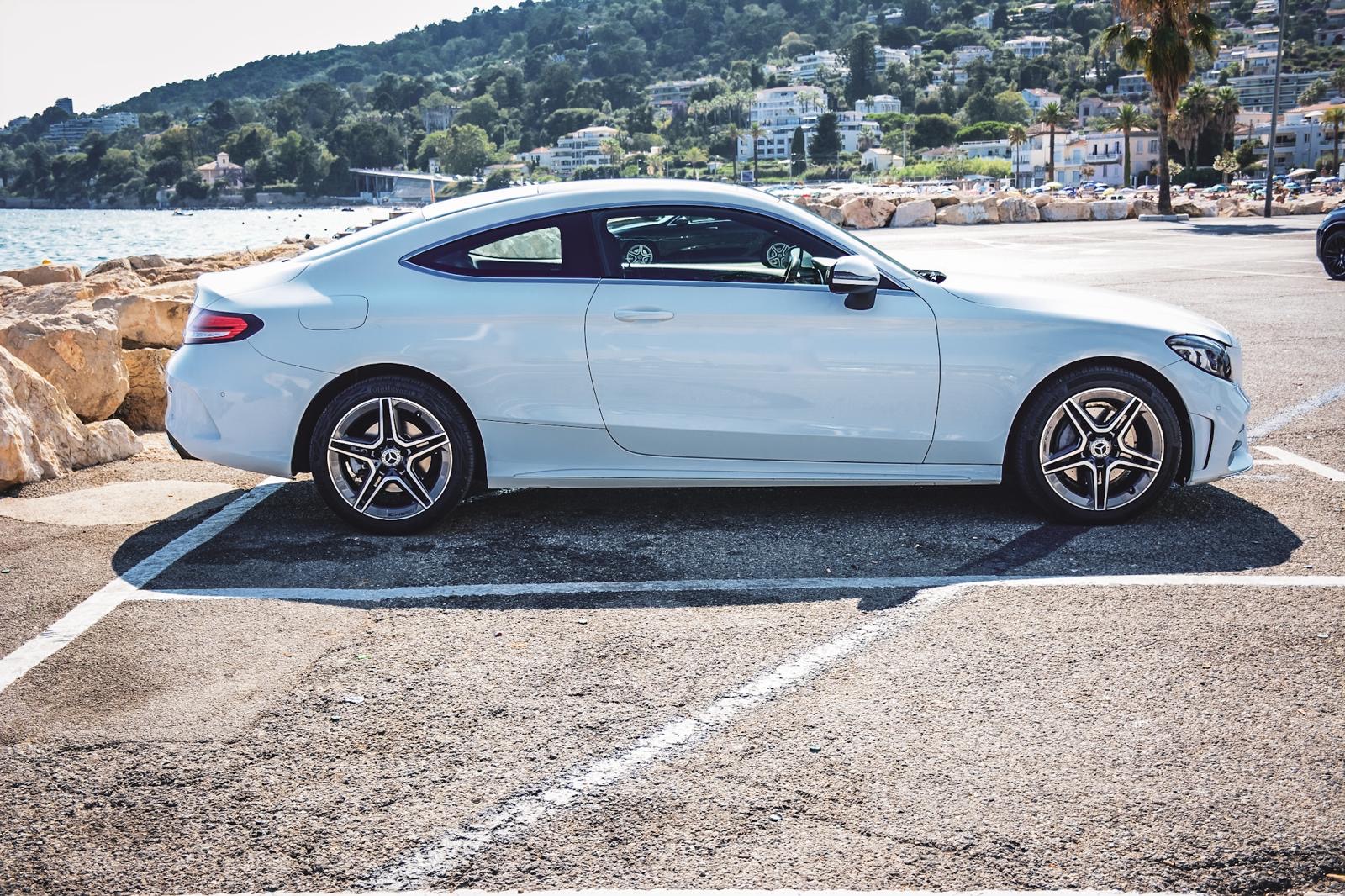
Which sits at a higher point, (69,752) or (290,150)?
(290,150)

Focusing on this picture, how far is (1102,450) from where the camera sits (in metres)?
5.78

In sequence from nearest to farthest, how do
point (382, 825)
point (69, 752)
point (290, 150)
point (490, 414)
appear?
point (382, 825), point (69, 752), point (490, 414), point (290, 150)

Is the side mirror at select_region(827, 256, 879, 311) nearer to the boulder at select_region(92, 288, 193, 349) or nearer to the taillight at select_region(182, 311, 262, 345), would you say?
the taillight at select_region(182, 311, 262, 345)

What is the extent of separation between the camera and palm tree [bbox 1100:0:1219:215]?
3934 centimetres

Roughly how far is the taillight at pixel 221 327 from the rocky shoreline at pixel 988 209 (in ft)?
95.2

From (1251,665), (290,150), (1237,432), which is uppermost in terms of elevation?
(290,150)

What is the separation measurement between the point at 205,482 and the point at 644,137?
152 meters

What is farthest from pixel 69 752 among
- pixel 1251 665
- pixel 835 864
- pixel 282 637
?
pixel 1251 665

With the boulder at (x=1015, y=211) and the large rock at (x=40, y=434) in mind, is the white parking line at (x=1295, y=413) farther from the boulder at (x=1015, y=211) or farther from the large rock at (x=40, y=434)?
the boulder at (x=1015, y=211)

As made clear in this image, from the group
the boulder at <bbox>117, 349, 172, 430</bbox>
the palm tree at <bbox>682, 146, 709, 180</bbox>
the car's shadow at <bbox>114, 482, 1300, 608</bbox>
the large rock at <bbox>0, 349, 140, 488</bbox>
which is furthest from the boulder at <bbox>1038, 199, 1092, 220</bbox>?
the palm tree at <bbox>682, 146, 709, 180</bbox>

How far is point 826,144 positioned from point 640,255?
540 feet

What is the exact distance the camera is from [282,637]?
15.0 feet

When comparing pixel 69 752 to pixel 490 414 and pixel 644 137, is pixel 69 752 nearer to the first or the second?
pixel 490 414

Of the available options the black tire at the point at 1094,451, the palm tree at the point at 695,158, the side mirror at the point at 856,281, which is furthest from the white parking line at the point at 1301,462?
the palm tree at the point at 695,158
